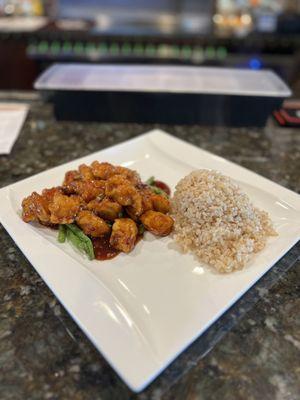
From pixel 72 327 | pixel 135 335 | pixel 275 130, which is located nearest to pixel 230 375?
pixel 135 335

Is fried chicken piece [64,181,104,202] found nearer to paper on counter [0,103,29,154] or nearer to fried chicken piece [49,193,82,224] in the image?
fried chicken piece [49,193,82,224]

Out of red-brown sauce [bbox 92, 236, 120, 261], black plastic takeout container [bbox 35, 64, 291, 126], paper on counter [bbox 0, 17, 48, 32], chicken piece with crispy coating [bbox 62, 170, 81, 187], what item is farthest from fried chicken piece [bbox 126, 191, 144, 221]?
paper on counter [bbox 0, 17, 48, 32]

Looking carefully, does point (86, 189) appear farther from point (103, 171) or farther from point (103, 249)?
point (103, 249)

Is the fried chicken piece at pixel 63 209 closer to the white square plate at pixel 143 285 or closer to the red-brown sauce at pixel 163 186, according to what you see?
the white square plate at pixel 143 285

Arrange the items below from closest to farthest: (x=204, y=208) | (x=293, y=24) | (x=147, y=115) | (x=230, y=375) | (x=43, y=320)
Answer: (x=230, y=375) → (x=43, y=320) → (x=204, y=208) → (x=147, y=115) → (x=293, y=24)

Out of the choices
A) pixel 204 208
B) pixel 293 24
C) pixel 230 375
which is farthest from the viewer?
pixel 293 24

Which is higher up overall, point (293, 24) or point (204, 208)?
point (293, 24)

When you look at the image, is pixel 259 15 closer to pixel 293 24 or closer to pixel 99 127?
pixel 293 24
